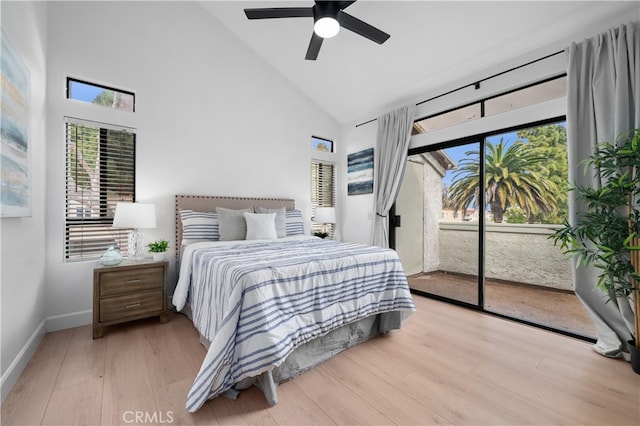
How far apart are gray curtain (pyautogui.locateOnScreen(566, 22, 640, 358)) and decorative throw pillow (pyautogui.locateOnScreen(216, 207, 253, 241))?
3.33 metres

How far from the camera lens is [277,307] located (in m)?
1.65

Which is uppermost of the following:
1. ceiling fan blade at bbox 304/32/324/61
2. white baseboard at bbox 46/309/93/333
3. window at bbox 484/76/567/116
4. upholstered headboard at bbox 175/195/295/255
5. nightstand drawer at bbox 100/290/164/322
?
ceiling fan blade at bbox 304/32/324/61

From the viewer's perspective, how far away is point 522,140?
337 cm

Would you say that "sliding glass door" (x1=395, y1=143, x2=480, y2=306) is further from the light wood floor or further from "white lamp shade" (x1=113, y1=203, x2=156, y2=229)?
"white lamp shade" (x1=113, y1=203, x2=156, y2=229)

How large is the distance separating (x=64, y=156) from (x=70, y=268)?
1.11 metres

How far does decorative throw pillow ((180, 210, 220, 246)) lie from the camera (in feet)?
10.2

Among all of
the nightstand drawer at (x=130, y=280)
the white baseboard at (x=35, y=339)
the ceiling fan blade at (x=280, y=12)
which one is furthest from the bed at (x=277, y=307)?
the ceiling fan blade at (x=280, y=12)

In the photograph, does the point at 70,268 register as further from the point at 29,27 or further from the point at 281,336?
the point at 281,336

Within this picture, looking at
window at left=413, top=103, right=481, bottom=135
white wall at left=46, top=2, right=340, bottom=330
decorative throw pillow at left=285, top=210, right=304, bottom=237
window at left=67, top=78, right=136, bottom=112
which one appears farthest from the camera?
decorative throw pillow at left=285, top=210, right=304, bottom=237

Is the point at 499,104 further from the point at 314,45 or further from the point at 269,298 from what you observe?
the point at 269,298

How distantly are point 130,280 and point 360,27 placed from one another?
3.11 m

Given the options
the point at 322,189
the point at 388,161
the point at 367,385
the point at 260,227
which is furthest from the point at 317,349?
the point at 322,189

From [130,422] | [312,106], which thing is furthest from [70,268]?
Answer: [312,106]

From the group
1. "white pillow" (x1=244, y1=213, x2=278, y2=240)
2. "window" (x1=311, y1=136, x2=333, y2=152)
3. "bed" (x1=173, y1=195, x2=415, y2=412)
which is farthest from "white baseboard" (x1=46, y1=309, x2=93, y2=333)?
"window" (x1=311, y1=136, x2=333, y2=152)
